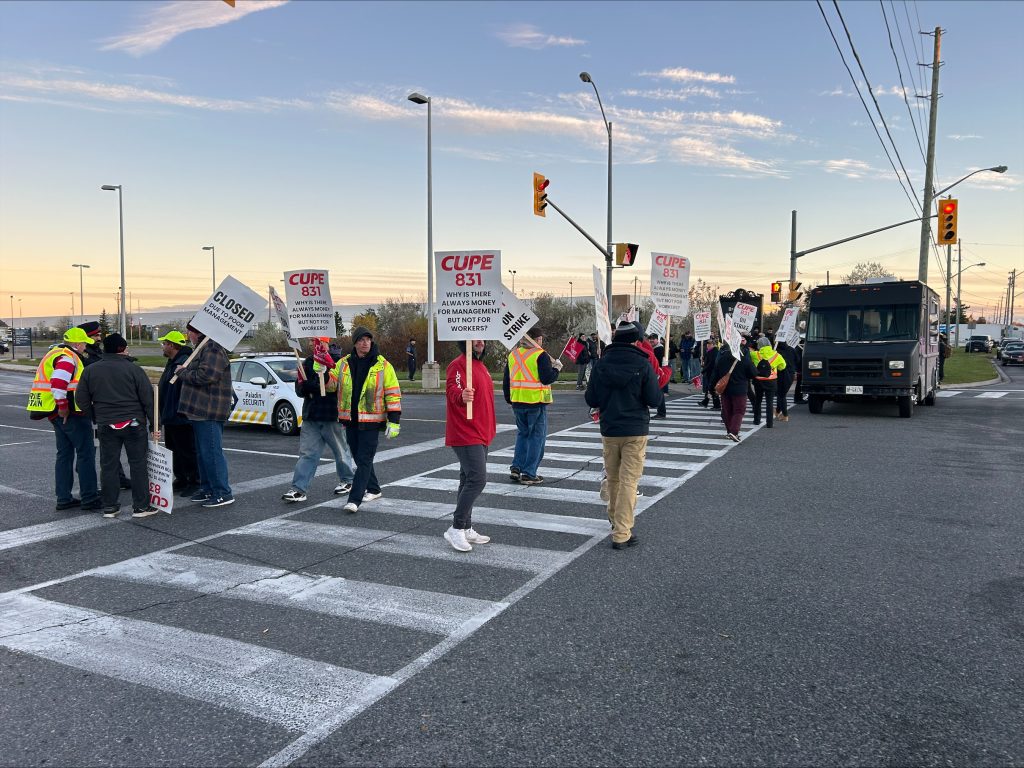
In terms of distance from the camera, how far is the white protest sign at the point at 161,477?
23.6 ft

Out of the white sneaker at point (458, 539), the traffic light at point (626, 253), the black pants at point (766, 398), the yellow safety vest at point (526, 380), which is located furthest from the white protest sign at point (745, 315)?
the white sneaker at point (458, 539)

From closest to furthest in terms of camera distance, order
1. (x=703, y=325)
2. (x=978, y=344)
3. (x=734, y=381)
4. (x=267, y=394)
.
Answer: (x=734, y=381), (x=267, y=394), (x=703, y=325), (x=978, y=344)

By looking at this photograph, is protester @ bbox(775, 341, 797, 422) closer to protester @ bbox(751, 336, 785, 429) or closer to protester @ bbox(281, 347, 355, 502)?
protester @ bbox(751, 336, 785, 429)

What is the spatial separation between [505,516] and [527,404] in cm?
195

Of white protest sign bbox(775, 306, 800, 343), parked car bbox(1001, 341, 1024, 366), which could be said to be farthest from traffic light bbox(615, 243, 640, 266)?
parked car bbox(1001, 341, 1024, 366)

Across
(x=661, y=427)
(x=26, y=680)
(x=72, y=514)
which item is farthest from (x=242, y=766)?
(x=661, y=427)

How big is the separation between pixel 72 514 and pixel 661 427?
10.2 metres

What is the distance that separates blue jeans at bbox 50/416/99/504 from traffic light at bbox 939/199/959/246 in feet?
75.2

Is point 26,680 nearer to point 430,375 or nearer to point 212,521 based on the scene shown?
point 212,521

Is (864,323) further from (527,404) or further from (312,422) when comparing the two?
(312,422)

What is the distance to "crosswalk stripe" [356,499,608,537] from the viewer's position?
6863 mm

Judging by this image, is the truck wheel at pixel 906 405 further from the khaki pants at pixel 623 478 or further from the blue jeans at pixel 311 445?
the blue jeans at pixel 311 445

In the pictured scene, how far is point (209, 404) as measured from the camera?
24.7ft

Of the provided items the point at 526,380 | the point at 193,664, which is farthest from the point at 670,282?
the point at 193,664
